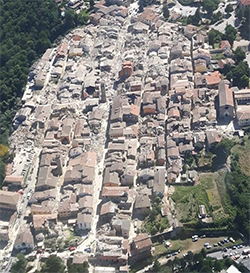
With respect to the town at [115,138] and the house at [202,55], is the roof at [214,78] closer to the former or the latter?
the town at [115,138]

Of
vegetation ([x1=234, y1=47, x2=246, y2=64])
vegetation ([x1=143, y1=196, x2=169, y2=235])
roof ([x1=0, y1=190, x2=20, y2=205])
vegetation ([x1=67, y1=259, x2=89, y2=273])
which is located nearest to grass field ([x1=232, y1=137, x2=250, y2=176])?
vegetation ([x1=143, y1=196, x2=169, y2=235])

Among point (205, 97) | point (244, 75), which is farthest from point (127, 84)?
point (244, 75)

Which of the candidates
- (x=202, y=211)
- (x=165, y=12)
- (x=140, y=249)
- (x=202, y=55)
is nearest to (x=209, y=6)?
(x=165, y=12)

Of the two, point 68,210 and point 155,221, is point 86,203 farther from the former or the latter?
point 155,221

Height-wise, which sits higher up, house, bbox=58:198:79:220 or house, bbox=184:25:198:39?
house, bbox=184:25:198:39

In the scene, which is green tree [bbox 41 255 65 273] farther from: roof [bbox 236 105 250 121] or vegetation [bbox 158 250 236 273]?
roof [bbox 236 105 250 121]
